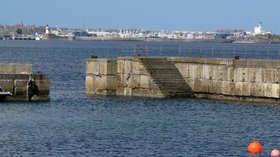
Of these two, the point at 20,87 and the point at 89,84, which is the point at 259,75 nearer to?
the point at 89,84

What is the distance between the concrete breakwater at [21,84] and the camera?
6197 centimetres

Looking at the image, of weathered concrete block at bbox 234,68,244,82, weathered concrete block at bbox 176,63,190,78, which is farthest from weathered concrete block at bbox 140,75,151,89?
weathered concrete block at bbox 234,68,244,82

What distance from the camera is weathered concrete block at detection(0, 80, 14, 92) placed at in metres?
61.8

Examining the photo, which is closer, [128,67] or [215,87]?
[215,87]

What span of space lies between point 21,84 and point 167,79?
10308 mm

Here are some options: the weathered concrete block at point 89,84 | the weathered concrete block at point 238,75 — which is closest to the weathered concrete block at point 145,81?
the weathered concrete block at point 89,84

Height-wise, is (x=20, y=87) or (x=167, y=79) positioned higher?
(x=167, y=79)

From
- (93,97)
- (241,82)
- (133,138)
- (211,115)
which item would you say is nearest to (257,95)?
(241,82)

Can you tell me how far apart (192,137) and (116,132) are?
4.03 metres

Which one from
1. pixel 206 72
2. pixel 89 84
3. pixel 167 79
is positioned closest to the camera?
pixel 206 72

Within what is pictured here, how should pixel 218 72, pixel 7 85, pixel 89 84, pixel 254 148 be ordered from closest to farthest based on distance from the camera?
pixel 254 148 → pixel 7 85 → pixel 218 72 → pixel 89 84

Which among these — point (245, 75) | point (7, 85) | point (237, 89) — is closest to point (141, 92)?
point (237, 89)

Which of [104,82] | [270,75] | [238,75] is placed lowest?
[104,82]

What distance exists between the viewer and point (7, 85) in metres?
62.0
